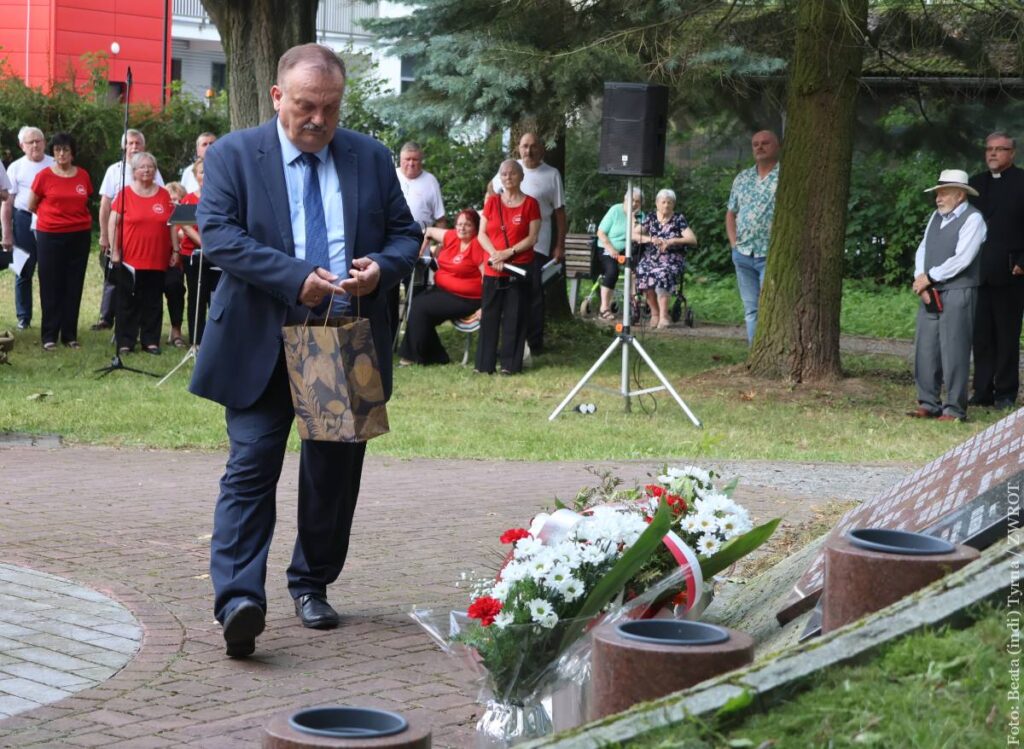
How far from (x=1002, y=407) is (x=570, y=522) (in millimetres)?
10034

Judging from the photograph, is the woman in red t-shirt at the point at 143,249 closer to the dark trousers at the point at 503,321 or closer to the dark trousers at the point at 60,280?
the dark trousers at the point at 60,280

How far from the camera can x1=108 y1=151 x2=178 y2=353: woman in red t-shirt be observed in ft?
52.3

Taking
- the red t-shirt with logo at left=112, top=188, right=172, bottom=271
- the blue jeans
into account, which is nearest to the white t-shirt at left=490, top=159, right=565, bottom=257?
the blue jeans

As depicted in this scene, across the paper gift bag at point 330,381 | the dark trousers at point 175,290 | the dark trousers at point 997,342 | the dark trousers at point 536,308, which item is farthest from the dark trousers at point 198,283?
the paper gift bag at point 330,381

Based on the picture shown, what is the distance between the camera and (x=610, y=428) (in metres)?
12.0

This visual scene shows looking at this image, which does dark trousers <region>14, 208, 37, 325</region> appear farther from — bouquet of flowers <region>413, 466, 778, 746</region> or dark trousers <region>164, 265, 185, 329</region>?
bouquet of flowers <region>413, 466, 778, 746</region>

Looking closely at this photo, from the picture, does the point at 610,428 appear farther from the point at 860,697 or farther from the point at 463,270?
the point at 860,697

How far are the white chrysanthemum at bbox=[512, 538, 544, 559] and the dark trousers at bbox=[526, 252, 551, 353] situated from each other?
11.0m

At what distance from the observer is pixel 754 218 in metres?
15.5

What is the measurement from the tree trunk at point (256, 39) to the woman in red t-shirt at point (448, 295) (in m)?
2.31

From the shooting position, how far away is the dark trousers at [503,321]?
604 inches

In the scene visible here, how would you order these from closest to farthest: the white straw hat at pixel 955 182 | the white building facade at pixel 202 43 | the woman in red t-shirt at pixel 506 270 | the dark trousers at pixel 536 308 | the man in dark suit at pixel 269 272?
the man in dark suit at pixel 269 272
the white straw hat at pixel 955 182
the woman in red t-shirt at pixel 506 270
the dark trousers at pixel 536 308
the white building facade at pixel 202 43

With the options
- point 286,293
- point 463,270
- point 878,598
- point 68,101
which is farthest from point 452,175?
point 878,598

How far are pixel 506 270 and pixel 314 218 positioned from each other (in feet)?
31.8
